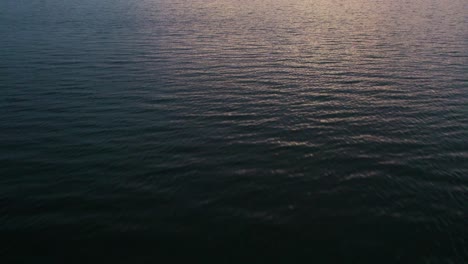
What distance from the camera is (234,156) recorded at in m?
20.4

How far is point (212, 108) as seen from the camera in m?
27.5

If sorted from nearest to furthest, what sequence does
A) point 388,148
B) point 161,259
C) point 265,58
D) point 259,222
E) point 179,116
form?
point 161,259, point 259,222, point 388,148, point 179,116, point 265,58

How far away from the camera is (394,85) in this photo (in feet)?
109

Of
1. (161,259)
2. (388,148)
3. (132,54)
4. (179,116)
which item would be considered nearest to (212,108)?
(179,116)

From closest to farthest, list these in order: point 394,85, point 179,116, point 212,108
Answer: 1. point 179,116
2. point 212,108
3. point 394,85

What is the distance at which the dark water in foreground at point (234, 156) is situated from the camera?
1403 centimetres

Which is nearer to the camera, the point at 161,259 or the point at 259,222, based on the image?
the point at 161,259

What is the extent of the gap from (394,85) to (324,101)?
30.5 feet

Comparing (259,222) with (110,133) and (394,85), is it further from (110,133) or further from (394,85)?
(394,85)

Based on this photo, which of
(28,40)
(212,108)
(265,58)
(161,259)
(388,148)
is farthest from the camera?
(28,40)

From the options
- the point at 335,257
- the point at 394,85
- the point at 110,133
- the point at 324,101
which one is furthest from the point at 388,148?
the point at 110,133

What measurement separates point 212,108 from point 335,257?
661 inches

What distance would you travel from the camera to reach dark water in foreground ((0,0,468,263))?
14.0 m

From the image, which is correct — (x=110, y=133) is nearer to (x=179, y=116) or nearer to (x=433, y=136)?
(x=179, y=116)
